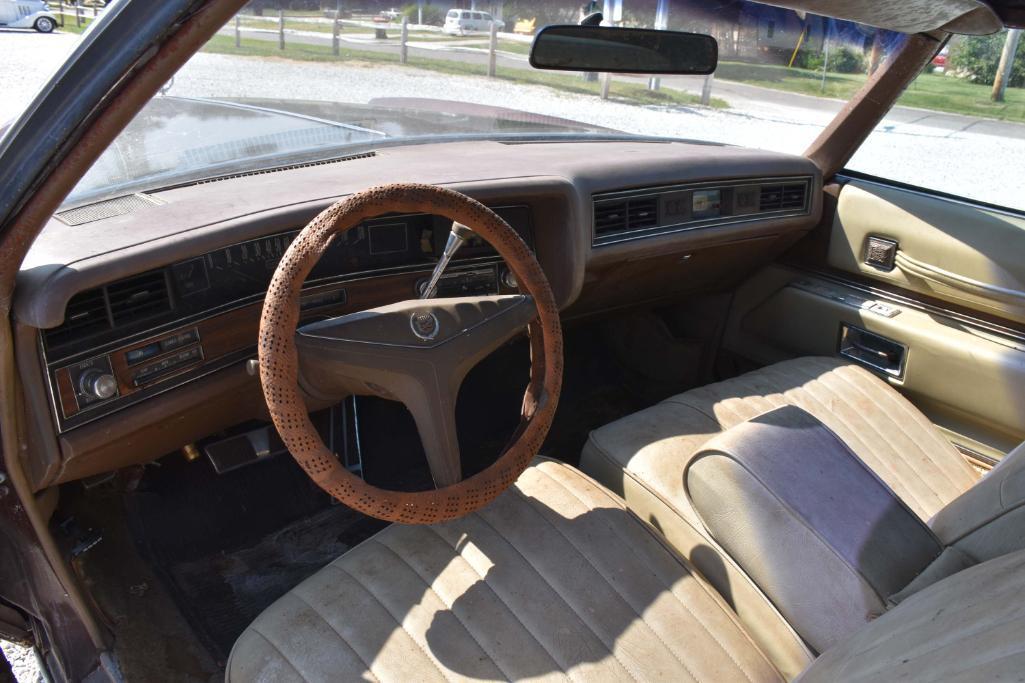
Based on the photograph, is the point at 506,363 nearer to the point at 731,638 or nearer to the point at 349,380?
the point at 349,380

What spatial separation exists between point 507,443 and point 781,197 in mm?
1489

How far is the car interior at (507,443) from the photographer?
5.32 ft

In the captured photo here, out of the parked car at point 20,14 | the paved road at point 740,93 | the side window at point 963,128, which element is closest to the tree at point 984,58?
the side window at point 963,128

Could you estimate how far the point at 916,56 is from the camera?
9.15 feet

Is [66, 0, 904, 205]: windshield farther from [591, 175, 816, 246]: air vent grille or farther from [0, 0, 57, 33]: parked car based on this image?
[0, 0, 57, 33]: parked car

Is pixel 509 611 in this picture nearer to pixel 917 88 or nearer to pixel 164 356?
pixel 164 356

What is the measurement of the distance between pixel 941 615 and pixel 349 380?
4.08ft

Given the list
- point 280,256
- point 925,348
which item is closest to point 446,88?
point 280,256

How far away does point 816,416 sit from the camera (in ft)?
8.00

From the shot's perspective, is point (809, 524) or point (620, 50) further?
point (620, 50)

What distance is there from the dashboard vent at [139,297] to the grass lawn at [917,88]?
5.44ft

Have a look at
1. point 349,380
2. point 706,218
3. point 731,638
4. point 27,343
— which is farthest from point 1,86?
point 731,638

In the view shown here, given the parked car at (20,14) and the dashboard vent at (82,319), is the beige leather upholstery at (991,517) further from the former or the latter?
the parked car at (20,14)

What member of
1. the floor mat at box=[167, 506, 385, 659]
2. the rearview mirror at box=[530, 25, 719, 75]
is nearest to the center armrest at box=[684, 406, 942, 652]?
the rearview mirror at box=[530, 25, 719, 75]
